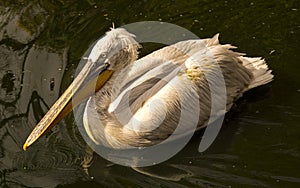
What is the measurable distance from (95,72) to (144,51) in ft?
3.82

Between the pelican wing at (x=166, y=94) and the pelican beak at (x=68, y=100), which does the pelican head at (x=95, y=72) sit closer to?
the pelican beak at (x=68, y=100)

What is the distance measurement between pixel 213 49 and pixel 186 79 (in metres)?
0.34

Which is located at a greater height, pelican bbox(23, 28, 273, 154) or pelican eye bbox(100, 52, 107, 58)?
pelican eye bbox(100, 52, 107, 58)

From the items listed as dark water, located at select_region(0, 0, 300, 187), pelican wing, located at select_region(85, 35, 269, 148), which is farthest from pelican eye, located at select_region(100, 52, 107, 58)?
dark water, located at select_region(0, 0, 300, 187)

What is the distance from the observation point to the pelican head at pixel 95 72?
14.8ft

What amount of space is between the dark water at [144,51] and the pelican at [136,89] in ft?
0.70

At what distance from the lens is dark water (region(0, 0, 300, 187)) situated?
177 inches

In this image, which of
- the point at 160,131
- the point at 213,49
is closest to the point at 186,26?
the point at 213,49

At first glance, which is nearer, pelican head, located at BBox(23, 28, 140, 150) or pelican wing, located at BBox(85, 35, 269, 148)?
pelican head, located at BBox(23, 28, 140, 150)

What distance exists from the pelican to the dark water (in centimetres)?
21

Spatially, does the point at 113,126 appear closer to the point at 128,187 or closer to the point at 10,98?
the point at 128,187

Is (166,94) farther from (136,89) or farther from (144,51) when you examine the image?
(144,51)

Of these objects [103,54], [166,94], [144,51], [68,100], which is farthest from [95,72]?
[144,51]

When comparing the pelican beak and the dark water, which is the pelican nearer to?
the pelican beak
